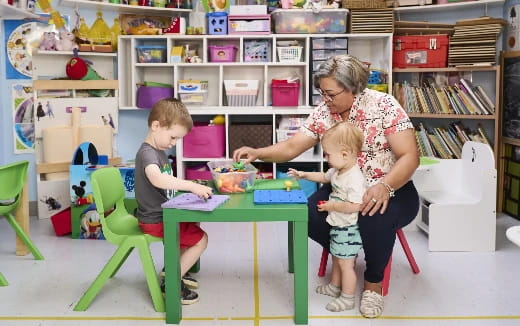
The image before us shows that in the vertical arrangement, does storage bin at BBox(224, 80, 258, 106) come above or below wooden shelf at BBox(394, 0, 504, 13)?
below

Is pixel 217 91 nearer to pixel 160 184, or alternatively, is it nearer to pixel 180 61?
pixel 180 61

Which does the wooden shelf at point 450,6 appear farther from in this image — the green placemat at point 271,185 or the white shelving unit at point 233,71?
the green placemat at point 271,185

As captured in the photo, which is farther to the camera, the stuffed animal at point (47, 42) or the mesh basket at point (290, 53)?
the mesh basket at point (290, 53)

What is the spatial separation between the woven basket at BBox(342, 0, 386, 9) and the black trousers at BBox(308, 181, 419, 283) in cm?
226

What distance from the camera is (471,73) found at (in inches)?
191

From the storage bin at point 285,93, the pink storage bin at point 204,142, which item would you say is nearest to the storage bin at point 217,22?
the storage bin at point 285,93

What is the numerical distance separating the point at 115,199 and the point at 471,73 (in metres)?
3.23

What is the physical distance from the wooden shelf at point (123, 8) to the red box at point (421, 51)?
1730mm

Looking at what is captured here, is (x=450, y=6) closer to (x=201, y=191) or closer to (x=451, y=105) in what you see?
(x=451, y=105)

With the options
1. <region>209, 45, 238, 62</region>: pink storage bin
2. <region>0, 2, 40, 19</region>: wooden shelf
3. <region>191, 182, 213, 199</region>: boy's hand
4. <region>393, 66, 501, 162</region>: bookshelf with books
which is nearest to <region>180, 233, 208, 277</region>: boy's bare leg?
<region>191, 182, 213, 199</region>: boy's hand

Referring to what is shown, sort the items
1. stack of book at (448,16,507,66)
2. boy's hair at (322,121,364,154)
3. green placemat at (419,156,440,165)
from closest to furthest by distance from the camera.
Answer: boy's hair at (322,121,364,154), green placemat at (419,156,440,165), stack of book at (448,16,507,66)

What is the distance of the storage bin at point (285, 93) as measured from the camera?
476cm

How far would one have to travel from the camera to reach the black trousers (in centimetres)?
259

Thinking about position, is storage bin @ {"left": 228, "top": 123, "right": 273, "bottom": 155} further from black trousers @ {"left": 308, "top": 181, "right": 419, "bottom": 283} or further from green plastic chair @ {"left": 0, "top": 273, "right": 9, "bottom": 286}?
green plastic chair @ {"left": 0, "top": 273, "right": 9, "bottom": 286}
